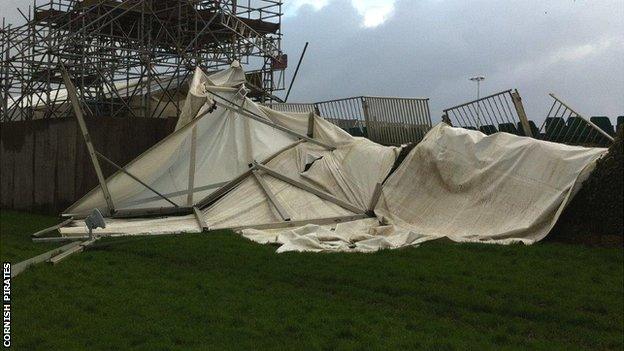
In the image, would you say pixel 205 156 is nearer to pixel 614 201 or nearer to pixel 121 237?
pixel 121 237

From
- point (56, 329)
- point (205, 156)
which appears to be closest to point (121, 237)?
point (205, 156)

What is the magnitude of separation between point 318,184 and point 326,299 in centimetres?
742

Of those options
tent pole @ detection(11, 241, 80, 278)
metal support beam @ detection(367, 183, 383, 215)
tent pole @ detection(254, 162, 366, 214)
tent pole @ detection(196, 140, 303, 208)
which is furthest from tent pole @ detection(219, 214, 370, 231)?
tent pole @ detection(11, 241, 80, 278)

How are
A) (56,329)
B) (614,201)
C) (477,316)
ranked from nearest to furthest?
1. (56,329)
2. (477,316)
3. (614,201)

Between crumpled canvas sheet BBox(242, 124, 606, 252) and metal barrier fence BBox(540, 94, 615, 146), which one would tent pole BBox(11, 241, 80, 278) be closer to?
crumpled canvas sheet BBox(242, 124, 606, 252)

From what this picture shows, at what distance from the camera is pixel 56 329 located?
6.65 metres

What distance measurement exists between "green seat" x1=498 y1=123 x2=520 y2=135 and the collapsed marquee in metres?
1.39

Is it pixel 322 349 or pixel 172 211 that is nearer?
pixel 322 349

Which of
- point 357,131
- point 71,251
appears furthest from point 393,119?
point 71,251

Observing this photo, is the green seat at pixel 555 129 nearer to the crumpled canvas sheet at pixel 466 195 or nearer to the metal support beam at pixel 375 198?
the crumpled canvas sheet at pixel 466 195

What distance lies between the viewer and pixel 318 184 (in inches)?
602

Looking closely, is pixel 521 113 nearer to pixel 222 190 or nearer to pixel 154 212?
pixel 222 190

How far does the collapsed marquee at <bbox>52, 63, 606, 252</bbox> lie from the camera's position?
1158 centimetres

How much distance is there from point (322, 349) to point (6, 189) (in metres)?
17.9
